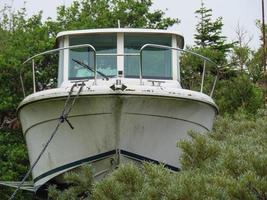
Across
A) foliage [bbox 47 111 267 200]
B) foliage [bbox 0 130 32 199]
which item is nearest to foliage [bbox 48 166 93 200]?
foliage [bbox 47 111 267 200]

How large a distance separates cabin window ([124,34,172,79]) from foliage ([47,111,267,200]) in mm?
2365

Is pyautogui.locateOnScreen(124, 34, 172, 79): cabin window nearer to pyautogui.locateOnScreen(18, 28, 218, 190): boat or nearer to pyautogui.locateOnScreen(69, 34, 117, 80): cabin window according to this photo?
pyautogui.locateOnScreen(18, 28, 218, 190): boat

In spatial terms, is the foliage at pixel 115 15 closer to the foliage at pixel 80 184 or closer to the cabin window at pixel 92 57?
the cabin window at pixel 92 57

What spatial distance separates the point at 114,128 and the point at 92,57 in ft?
5.49

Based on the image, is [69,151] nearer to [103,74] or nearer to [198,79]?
[103,74]

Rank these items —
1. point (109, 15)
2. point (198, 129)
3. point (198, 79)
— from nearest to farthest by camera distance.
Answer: point (198, 129)
point (198, 79)
point (109, 15)

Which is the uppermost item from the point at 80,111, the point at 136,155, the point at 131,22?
the point at 131,22

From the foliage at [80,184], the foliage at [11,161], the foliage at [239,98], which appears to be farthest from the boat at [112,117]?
the foliage at [239,98]

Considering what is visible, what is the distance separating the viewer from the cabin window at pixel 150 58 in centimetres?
1016

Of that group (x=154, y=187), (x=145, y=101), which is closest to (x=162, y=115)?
(x=145, y=101)

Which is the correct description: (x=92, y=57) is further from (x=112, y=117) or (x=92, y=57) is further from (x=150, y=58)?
(x=112, y=117)

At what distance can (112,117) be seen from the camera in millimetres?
8922

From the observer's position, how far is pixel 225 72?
19688mm

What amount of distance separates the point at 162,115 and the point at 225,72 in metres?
10.9
